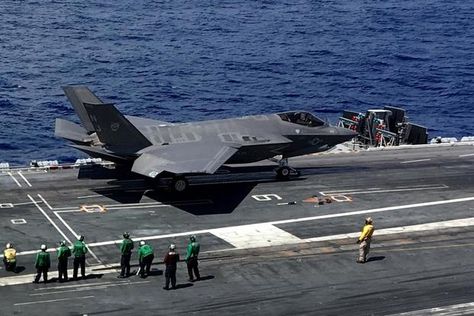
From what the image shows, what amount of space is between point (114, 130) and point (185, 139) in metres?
4.37

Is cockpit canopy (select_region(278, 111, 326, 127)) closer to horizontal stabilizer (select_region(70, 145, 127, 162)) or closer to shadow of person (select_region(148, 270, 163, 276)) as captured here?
horizontal stabilizer (select_region(70, 145, 127, 162))

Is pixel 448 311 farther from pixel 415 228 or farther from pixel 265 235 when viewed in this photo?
pixel 265 235

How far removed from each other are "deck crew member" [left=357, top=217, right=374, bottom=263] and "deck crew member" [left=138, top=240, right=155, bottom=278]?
8.82m

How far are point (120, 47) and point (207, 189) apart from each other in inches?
2995

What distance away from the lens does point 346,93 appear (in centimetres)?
10225

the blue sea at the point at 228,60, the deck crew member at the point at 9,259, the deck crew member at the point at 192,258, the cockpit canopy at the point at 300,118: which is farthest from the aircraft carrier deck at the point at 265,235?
the blue sea at the point at 228,60

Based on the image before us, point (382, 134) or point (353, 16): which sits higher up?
point (353, 16)

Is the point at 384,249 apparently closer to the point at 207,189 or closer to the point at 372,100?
the point at 207,189

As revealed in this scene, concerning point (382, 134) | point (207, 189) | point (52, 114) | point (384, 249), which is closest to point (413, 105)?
point (382, 134)

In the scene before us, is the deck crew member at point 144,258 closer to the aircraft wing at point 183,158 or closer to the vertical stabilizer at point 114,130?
the aircraft wing at point 183,158

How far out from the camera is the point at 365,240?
37594 millimetres

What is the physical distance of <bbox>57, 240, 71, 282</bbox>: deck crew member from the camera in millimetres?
34156

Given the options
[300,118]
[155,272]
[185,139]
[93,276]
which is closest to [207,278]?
[155,272]

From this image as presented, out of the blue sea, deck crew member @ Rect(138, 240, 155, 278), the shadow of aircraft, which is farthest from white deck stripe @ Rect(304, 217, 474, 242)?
the blue sea
